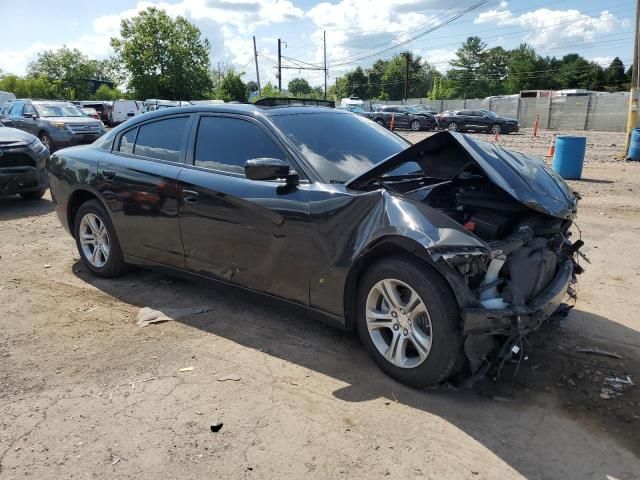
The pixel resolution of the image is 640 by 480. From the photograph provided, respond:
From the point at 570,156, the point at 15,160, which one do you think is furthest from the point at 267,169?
the point at 570,156

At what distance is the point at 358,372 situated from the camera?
3.45 meters

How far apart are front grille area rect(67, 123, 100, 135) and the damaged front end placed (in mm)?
14759

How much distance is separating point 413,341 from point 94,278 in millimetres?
3641

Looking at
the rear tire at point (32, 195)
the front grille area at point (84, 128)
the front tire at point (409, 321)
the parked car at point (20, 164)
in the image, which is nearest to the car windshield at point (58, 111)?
the front grille area at point (84, 128)

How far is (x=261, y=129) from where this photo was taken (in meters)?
3.98

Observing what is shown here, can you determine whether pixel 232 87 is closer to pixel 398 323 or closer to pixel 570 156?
pixel 570 156

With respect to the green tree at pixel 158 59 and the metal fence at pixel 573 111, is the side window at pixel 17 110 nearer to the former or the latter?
the metal fence at pixel 573 111

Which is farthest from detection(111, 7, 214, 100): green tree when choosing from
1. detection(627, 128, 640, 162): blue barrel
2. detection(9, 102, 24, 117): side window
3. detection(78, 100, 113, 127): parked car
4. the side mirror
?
the side mirror

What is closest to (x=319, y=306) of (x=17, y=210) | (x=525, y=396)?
(x=525, y=396)

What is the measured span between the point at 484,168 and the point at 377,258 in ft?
2.80

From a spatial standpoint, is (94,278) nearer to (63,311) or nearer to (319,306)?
(63,311)

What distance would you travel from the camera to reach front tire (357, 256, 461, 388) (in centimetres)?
296

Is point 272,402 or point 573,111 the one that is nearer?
point 272,402

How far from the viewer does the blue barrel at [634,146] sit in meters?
14.4
